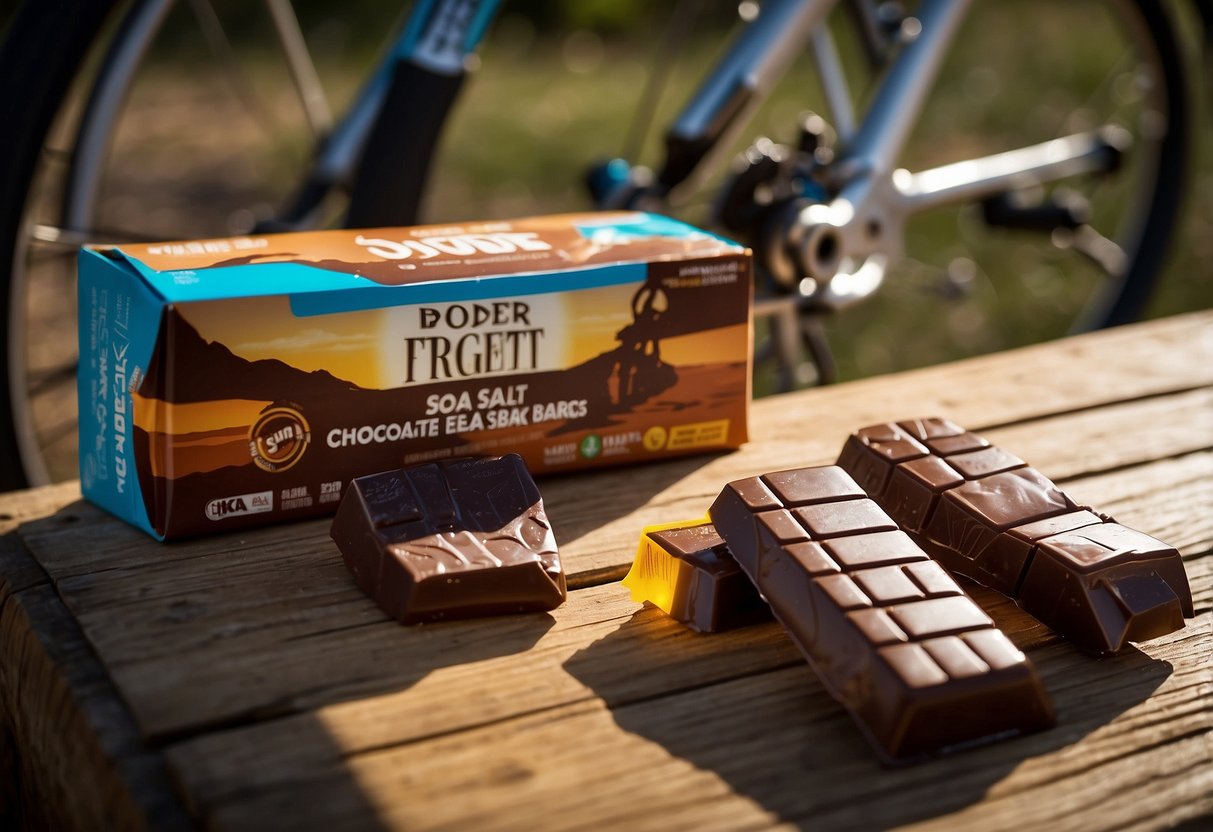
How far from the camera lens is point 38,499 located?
1.21 metres

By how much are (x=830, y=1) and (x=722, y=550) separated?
1.01 m

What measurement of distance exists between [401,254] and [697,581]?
0.41m

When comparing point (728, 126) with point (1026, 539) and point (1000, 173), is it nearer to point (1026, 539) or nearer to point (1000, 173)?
point (1000, 173)

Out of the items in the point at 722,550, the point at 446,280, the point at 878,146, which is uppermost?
the point at 878,146

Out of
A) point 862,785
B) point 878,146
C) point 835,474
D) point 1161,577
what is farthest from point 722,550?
point 878,146

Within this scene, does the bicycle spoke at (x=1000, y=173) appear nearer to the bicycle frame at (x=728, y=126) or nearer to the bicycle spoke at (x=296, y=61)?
the bicycle frame at (x=728, y=126)

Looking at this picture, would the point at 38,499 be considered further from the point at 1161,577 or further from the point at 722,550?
the point at 1161,577

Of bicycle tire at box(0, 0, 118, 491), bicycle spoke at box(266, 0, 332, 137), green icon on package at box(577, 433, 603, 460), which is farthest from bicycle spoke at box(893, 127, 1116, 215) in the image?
bicycle tire at box(0, 0, 118, 491)

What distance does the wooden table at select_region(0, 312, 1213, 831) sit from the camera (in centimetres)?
80

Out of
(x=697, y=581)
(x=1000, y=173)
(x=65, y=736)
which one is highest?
(x=1000, y=173)

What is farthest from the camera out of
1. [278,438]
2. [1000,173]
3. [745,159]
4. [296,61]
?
[1000,173]

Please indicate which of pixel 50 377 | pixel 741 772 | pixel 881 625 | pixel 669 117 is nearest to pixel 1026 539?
pixel 881 625

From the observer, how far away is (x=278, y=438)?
1.09 meters

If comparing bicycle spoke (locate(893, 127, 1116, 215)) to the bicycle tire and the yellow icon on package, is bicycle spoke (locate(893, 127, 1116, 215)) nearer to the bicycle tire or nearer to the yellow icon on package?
the yellow icon on package
